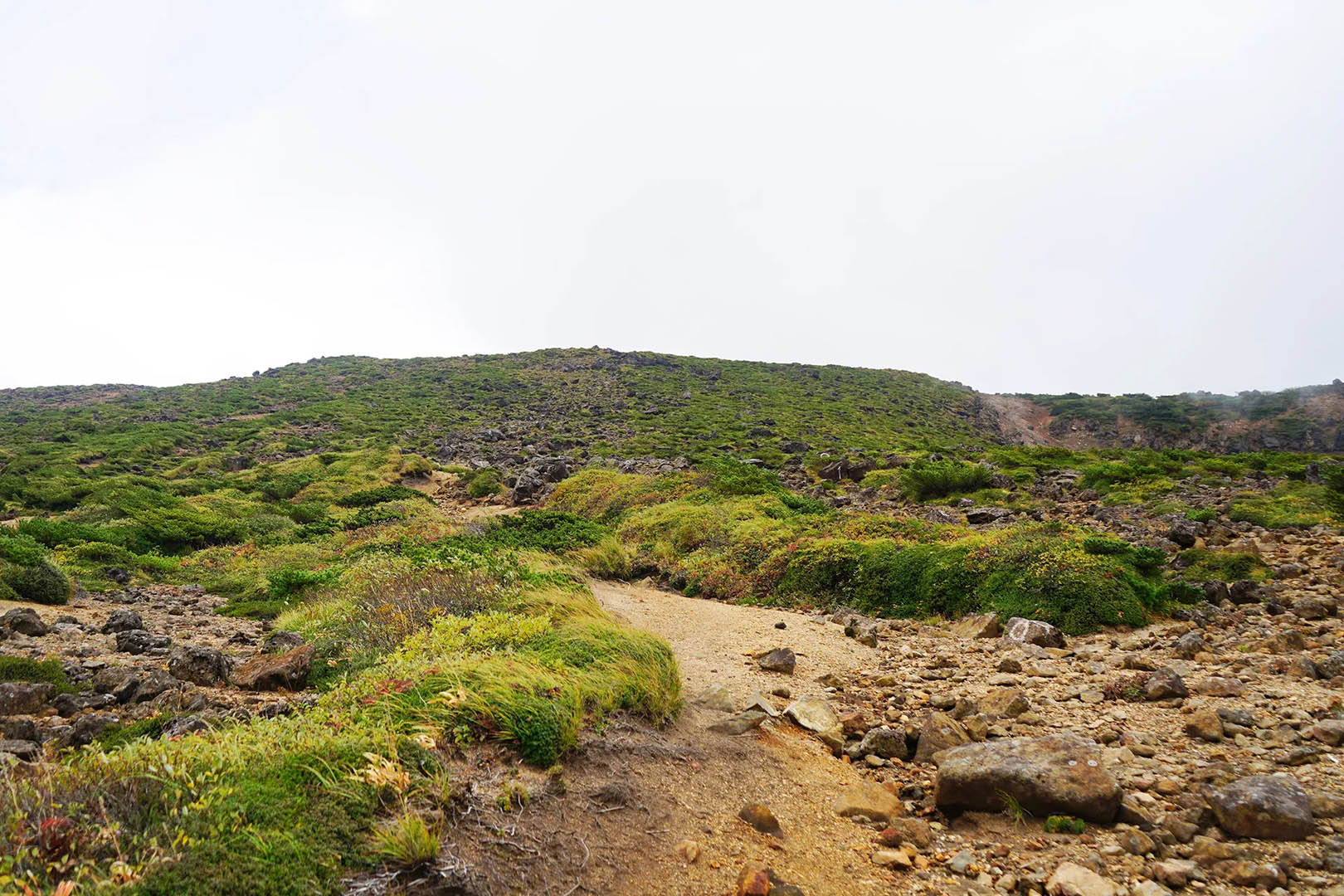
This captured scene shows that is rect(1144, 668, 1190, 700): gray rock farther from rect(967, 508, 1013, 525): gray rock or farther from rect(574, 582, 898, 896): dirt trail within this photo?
rect(967, 508, 1013, 525): gray rock

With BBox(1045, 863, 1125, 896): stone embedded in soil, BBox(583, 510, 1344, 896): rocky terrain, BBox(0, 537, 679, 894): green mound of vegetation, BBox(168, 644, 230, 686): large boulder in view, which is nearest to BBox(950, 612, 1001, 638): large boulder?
BBox(583, 510, 1344, 896): rocky terrain

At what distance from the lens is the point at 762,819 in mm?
4363

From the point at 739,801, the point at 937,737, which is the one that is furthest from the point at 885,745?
the point at 739,801

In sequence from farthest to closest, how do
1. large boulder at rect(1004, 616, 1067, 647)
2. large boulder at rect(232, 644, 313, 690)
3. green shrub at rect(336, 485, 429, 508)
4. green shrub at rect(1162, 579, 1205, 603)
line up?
green shrub at rect(336, 485, 429, 508)
green shrub at rect(1162, 579, 1205, 603)
large boulder at rect(1004, 616, 1067, 647)
large boulder at rect(232, 644, 313, 690)

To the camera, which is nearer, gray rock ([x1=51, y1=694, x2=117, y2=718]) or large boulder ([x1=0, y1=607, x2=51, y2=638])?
gray rock ([x1=51, y1=694, x2=117, y2=718])

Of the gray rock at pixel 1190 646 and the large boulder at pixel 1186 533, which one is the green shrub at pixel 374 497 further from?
the gray rock at pixel 1190 646

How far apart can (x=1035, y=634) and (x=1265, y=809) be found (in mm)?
4930

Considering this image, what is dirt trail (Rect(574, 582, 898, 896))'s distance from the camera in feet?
12.4

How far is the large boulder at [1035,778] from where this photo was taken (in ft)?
13.5

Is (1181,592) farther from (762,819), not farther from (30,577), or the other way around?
(30,577)

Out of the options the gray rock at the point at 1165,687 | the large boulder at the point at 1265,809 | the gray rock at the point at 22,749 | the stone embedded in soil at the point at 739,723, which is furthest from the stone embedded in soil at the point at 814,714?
the gray rock at the point at 22,749

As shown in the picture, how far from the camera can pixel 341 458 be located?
3206 cm

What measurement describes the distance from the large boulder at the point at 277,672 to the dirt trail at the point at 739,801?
384cm

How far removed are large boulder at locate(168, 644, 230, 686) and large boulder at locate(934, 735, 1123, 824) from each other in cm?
695
